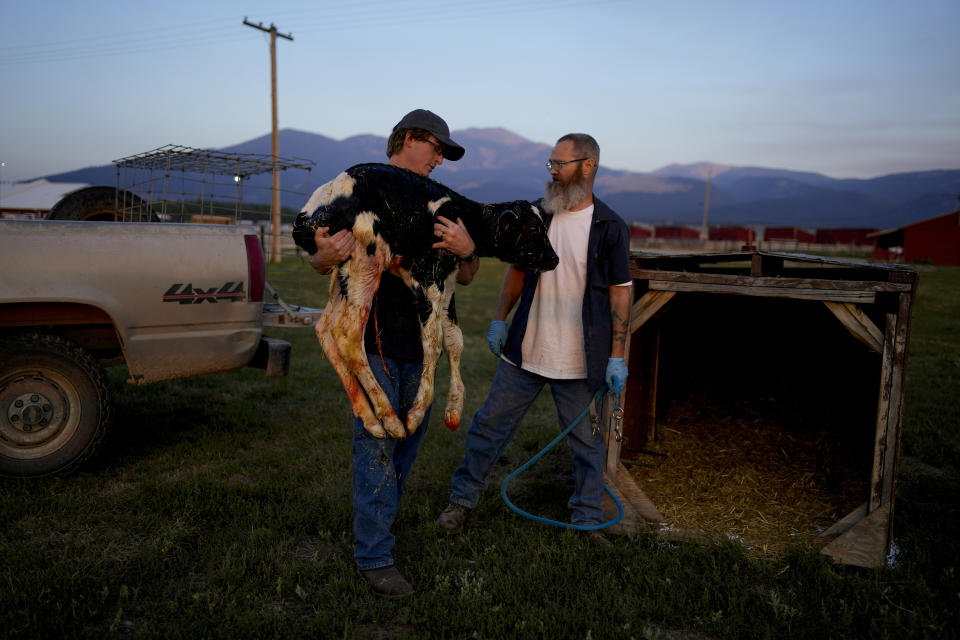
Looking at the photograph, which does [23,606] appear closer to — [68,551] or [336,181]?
[68,551]

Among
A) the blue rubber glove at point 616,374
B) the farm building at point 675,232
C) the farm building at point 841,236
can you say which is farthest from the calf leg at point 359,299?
the farm building at point 675,232

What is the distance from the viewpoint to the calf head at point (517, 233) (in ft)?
10.3

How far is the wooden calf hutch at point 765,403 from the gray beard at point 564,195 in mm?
822

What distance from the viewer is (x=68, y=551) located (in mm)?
3496

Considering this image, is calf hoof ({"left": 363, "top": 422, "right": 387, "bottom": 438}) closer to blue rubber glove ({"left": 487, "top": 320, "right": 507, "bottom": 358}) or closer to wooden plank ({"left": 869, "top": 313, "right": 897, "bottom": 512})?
blue rubber glove ({"left": 487, "top": 320, "right": 507, "bottom": 358})

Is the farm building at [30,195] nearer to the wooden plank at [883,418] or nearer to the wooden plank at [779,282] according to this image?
the wooden plank at [779,282]

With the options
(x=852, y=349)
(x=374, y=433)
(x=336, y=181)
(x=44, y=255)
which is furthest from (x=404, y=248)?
(x=852, y=349)

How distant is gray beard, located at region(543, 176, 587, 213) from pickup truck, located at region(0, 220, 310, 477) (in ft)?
8.19

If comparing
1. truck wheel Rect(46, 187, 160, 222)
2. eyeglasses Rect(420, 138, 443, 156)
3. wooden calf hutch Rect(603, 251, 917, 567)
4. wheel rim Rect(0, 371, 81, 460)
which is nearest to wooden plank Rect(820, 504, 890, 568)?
wooden calf hutch Rect(603, 251, 917, 567)

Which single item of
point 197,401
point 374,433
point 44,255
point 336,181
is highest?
point 336,181

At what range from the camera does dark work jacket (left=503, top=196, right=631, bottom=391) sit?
383 centimetres

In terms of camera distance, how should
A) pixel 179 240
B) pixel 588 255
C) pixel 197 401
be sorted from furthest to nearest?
pixel 197 401 < pixel 179 240 < pixel 588 255

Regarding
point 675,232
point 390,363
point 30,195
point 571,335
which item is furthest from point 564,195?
point 675,232

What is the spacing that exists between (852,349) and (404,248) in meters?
4.42
